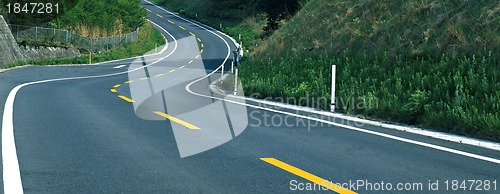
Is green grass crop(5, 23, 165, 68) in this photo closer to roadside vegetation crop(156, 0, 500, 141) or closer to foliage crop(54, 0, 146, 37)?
foliage crop(54, 0, 146, 37)

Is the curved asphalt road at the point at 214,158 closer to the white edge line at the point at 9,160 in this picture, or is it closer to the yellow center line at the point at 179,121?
the white edge line at the point at 9,160

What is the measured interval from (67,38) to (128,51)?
10.3m

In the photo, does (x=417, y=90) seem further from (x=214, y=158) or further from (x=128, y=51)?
(x=128, y=51)

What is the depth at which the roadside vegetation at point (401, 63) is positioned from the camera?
9.78 metres

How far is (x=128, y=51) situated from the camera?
58.9 metres

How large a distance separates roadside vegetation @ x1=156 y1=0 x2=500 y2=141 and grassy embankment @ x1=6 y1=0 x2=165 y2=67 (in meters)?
27.9

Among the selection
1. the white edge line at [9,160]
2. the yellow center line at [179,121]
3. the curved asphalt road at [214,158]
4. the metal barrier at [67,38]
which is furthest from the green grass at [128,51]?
the curved asphalt road at [214,158]

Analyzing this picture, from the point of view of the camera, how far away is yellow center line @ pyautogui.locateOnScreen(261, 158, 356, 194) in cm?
498

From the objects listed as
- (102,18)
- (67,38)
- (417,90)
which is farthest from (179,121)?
(102,18)

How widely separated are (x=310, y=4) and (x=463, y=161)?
22.7 meters

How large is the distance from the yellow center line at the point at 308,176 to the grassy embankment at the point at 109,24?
129ft

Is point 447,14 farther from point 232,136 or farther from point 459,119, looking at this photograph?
point 232,136

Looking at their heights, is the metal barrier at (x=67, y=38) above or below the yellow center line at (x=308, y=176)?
above

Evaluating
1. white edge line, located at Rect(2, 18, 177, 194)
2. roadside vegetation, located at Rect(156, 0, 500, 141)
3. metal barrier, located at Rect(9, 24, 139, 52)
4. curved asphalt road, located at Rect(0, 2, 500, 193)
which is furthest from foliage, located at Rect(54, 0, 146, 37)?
curved asphalt road, located at Rect(0, 2, 500, 193)
